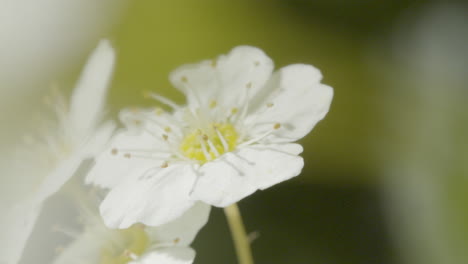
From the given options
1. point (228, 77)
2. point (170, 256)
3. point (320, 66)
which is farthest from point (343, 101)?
point (170, 256)

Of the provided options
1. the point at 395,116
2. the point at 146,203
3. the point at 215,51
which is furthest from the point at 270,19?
the point at 146,203

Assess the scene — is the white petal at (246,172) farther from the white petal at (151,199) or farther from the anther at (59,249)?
the anther at (59,249)

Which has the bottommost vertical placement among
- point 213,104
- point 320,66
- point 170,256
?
point 170,256

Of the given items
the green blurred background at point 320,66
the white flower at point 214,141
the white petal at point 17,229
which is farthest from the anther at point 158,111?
the green blurred background at point 320,66

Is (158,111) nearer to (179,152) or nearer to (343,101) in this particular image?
(179,152)

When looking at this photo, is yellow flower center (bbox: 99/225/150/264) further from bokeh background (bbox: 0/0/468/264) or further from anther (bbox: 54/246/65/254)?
bokeh background (bbox: 0/0/468/264)

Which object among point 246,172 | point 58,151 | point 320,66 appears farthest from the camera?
point 320,66
